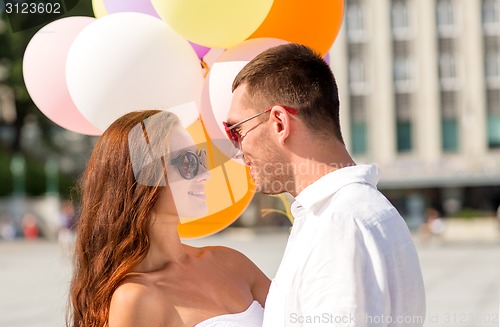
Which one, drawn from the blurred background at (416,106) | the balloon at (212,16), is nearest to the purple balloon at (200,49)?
the balloon at (212,16)

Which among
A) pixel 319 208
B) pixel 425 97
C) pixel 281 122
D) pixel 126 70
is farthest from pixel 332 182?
pixel 425 97

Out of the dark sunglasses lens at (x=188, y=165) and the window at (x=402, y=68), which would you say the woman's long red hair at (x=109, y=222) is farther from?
the window at (x=402, y=68)

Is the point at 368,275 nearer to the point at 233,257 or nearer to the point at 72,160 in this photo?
the point at 233,257

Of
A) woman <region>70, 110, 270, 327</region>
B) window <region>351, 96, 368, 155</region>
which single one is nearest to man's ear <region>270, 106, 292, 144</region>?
woman <region>70, 110, 270, 327</region>

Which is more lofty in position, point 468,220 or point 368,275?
point 368,275

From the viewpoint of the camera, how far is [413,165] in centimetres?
4109

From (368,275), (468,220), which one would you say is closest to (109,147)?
(368,275)

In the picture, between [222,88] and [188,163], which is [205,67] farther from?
[188,163]

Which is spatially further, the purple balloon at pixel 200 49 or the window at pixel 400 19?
the window at pixel 400 19

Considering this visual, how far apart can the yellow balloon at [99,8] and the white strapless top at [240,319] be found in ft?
4.27

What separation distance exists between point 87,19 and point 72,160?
4307 cm

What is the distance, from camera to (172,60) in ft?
9.24

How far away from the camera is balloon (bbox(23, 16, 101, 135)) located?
9.64 ft

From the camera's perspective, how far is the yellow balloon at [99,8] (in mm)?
3085
